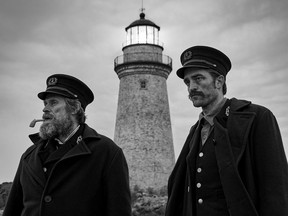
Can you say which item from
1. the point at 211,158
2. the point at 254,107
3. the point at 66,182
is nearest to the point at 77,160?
the point at 66,182

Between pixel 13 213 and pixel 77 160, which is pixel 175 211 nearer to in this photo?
pixel 77 160

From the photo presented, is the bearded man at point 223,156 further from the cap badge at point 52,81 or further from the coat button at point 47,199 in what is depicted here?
the cap badge at point 52,81

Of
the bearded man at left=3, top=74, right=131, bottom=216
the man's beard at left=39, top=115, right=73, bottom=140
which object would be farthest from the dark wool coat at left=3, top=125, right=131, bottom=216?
the man's beard at left=39, top=115, right=73, bottom=140

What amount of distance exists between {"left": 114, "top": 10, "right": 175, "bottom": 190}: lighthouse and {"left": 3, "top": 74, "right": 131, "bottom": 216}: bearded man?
28.0 metres

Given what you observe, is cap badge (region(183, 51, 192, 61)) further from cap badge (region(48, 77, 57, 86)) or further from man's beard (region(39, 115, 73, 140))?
cap badge (region(48, 77, 57, 86))

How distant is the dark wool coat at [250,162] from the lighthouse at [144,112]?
28884mm

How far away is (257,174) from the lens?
5.17 m

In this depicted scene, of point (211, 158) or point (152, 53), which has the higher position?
point (152, 53)

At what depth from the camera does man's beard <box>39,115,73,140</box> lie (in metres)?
6.08

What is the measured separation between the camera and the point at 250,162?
17.1 feet

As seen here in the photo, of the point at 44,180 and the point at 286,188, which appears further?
the point at 44,180

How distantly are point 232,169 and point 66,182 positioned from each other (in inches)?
67.0

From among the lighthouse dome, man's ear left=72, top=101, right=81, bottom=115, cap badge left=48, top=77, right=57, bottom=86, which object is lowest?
man's ear left=72, top=101, right=81, bottom=115

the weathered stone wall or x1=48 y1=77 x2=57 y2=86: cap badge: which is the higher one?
the weathered stone wall
